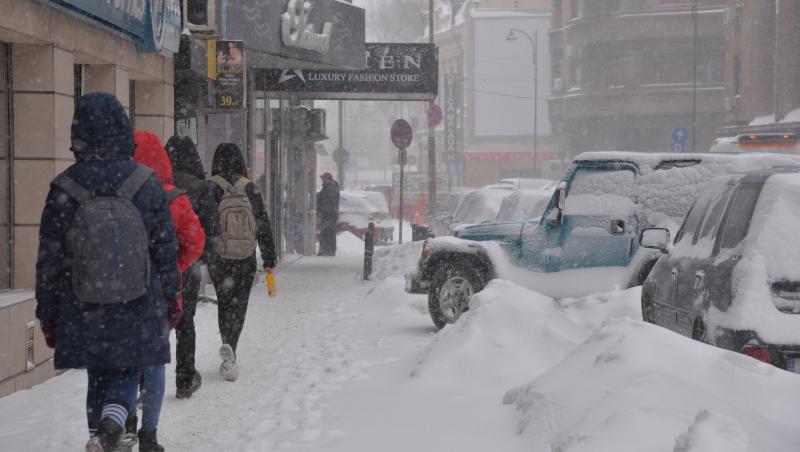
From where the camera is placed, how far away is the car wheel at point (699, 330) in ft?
19.8

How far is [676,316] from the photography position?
7109 mm

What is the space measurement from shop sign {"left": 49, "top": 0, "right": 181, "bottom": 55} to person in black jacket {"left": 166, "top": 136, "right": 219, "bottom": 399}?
194 cm

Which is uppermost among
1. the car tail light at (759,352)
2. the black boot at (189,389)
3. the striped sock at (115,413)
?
the car tail light at (759,352)

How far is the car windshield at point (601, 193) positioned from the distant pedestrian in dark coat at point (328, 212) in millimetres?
14651

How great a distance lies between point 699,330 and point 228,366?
411 centimetres

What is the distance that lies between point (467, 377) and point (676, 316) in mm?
1488

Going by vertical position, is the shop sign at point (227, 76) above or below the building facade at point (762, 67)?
below

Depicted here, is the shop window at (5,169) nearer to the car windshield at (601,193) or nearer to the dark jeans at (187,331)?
the dark jeans at (187,331)

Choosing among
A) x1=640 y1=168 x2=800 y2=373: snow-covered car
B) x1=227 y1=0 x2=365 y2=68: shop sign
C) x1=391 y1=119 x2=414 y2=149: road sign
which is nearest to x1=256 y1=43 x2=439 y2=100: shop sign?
x1=227 y1=0 x2=365 y2=68: shop sign

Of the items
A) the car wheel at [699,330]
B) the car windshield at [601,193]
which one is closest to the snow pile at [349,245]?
the car windshield at [601,193]

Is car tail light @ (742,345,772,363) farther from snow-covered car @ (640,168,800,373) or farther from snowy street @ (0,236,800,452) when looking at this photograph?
snowy street @ (0,236,800,452)

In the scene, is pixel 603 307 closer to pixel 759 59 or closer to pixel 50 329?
pixel 50 329

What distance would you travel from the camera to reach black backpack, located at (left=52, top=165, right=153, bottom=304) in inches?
196

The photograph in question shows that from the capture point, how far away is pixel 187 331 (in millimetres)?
7895
